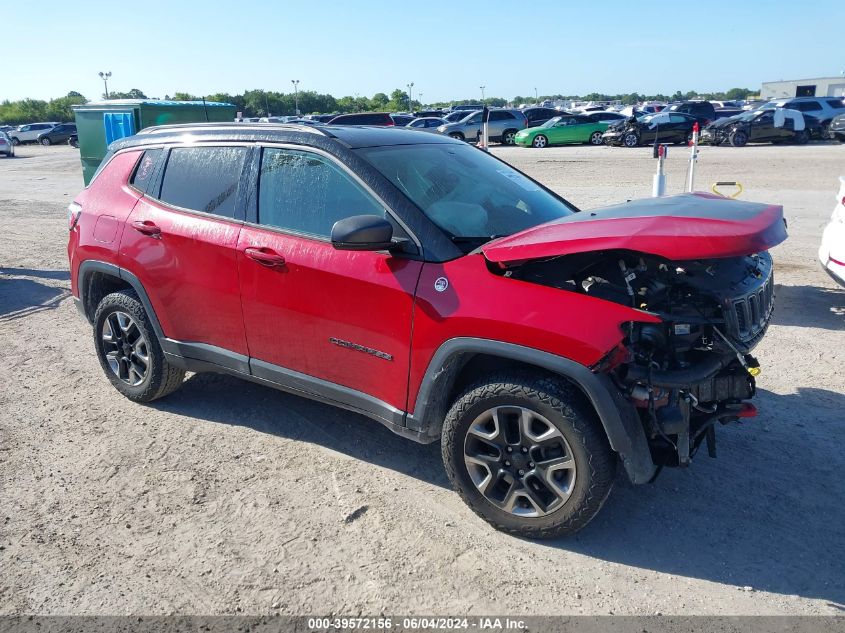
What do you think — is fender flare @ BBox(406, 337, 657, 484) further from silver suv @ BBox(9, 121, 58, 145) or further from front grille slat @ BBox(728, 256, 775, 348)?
silver suv @ BBox(9, 121, 58, 145)

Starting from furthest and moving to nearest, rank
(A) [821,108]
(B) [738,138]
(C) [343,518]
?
(A) [821,108]
(B) [738,138]
(C) [343,518]

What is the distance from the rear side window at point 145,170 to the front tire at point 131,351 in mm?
743

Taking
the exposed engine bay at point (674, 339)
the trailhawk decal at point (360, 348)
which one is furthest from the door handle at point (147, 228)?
the exposed engine bay at point (674, 339)

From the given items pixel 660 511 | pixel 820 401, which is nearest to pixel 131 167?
pixel 660 511

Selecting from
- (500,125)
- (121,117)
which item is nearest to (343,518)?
(121,117)

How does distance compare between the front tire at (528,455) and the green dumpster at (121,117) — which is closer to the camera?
the front tire at (528,455)

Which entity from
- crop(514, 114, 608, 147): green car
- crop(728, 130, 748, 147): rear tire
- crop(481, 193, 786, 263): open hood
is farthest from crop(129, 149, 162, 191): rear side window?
crop(514, 114, 608, 147): green car

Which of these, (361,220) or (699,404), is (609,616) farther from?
(361,220)

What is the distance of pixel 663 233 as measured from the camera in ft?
9.50

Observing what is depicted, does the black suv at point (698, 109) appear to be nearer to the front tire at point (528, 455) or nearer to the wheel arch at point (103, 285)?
the wheel arch at point (103, 285)

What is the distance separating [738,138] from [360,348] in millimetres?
25229

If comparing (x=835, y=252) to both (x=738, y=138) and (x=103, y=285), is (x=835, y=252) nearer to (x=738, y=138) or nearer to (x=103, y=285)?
(x=103, y=285)

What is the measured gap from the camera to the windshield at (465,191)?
12.0 ft

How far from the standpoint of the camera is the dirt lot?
2.96 metres
